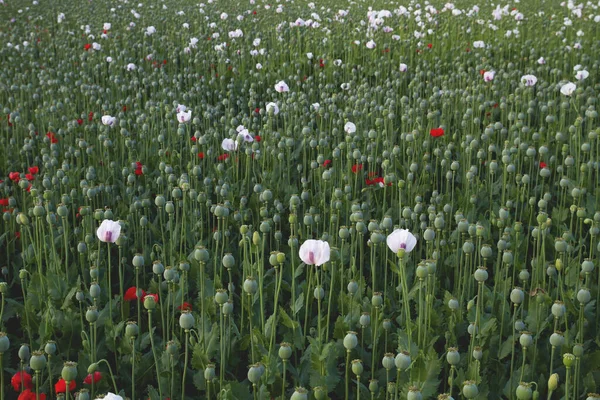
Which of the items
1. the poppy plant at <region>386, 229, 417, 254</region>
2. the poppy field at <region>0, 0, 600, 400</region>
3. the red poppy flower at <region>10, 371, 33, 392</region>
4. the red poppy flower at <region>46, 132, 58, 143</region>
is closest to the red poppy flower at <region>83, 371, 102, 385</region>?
the poppy field at <region>0, 0, 600, 400</region>

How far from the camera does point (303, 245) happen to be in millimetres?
2066

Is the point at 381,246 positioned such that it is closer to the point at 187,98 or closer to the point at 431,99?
the point at 431,99

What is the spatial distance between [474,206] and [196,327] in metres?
1.53

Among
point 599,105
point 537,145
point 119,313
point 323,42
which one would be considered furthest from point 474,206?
point 323,42

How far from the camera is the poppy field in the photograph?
6.90ft

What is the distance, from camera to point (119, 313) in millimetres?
2615

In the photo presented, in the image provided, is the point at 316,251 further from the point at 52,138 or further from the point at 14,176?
the point at 52,138

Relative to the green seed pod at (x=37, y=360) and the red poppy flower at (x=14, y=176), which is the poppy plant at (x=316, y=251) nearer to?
the green seed pod at (x=37, y=360)

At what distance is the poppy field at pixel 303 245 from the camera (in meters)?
2.10

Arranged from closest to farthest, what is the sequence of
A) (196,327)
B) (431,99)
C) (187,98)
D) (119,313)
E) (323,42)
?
(196,327)
(119,313)
(431,99)
(187,98)
(323,42)

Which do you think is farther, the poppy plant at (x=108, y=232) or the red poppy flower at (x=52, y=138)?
the red poppy flower at (x=52, y=138)

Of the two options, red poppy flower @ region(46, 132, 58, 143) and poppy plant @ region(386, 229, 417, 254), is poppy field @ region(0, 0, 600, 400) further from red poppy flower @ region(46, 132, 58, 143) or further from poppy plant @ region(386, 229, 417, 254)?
red poppy flower @ region(46, 132, 58, 143)

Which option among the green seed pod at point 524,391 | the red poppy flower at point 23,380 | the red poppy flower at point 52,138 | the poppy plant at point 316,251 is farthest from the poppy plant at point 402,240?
the red poppy flower at point 52,138

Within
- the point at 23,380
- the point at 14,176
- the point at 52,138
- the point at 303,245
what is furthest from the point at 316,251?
Result: the point at 52,138
